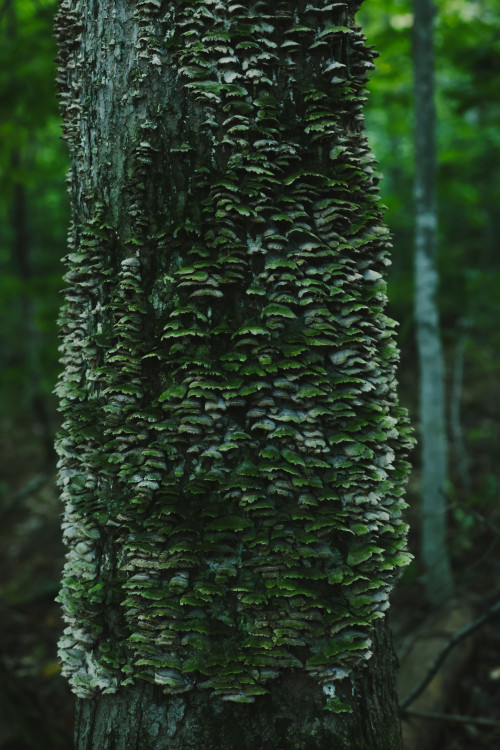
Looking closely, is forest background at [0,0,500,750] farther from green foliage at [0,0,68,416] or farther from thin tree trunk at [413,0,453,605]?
thin tree trunk at [413,0,453,605]

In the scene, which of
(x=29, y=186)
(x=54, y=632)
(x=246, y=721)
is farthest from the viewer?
(x=29, y=186)

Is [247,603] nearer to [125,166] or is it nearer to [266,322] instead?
[266,322]

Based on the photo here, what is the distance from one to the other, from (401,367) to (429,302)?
5.51 m

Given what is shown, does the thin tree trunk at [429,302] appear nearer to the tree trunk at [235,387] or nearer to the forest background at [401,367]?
the forest background at [401,367]

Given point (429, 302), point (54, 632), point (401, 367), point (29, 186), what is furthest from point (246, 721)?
point (401, 367)

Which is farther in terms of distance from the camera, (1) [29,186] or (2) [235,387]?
(1) [29,186]

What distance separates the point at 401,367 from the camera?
10758 millimetres

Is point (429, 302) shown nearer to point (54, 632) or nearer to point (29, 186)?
point (54, 632)

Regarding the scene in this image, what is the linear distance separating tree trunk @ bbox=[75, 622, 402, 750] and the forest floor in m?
0.57

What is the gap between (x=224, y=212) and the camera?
1510 millimetres

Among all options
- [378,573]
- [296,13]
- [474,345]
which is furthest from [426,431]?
[474,345]

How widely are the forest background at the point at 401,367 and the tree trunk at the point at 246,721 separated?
1.67 metres

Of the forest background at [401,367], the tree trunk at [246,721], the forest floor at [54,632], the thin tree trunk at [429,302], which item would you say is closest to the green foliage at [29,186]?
the forest background at [401,367]

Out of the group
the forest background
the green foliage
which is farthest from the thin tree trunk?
the green foliage
